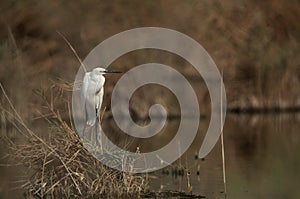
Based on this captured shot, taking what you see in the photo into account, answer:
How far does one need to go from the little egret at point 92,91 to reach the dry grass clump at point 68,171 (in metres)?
1.08

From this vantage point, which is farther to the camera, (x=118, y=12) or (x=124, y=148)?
(x=118, y=12)

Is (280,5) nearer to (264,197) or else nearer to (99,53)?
(99,53)

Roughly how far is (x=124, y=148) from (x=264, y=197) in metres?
1.54

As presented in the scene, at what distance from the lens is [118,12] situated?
22.0 metres

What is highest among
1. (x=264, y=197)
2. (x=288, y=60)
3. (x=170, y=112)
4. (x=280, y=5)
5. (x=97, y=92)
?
(x=280, y=5)

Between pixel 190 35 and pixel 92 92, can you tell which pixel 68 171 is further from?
pixel 190 35

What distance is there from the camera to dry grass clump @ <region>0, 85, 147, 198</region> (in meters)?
10.8

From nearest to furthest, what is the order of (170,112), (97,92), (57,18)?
(97,92), (170,112), (57,18)

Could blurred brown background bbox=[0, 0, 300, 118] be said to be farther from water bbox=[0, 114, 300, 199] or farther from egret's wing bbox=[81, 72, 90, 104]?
egret's wing bbox=[81, 72, 90, 104]

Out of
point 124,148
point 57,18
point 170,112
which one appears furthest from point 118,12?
point 124,148

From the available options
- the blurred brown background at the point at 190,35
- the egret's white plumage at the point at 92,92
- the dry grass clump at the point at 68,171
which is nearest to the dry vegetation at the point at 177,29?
the blurred brown background at the point at 190,35

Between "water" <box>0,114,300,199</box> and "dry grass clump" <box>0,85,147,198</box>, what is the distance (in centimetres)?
59

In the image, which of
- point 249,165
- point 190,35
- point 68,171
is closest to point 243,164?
point 249,165

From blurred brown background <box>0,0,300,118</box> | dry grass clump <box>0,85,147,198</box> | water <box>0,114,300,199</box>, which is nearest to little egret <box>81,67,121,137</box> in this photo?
water <box>0,114,300,199</box>
